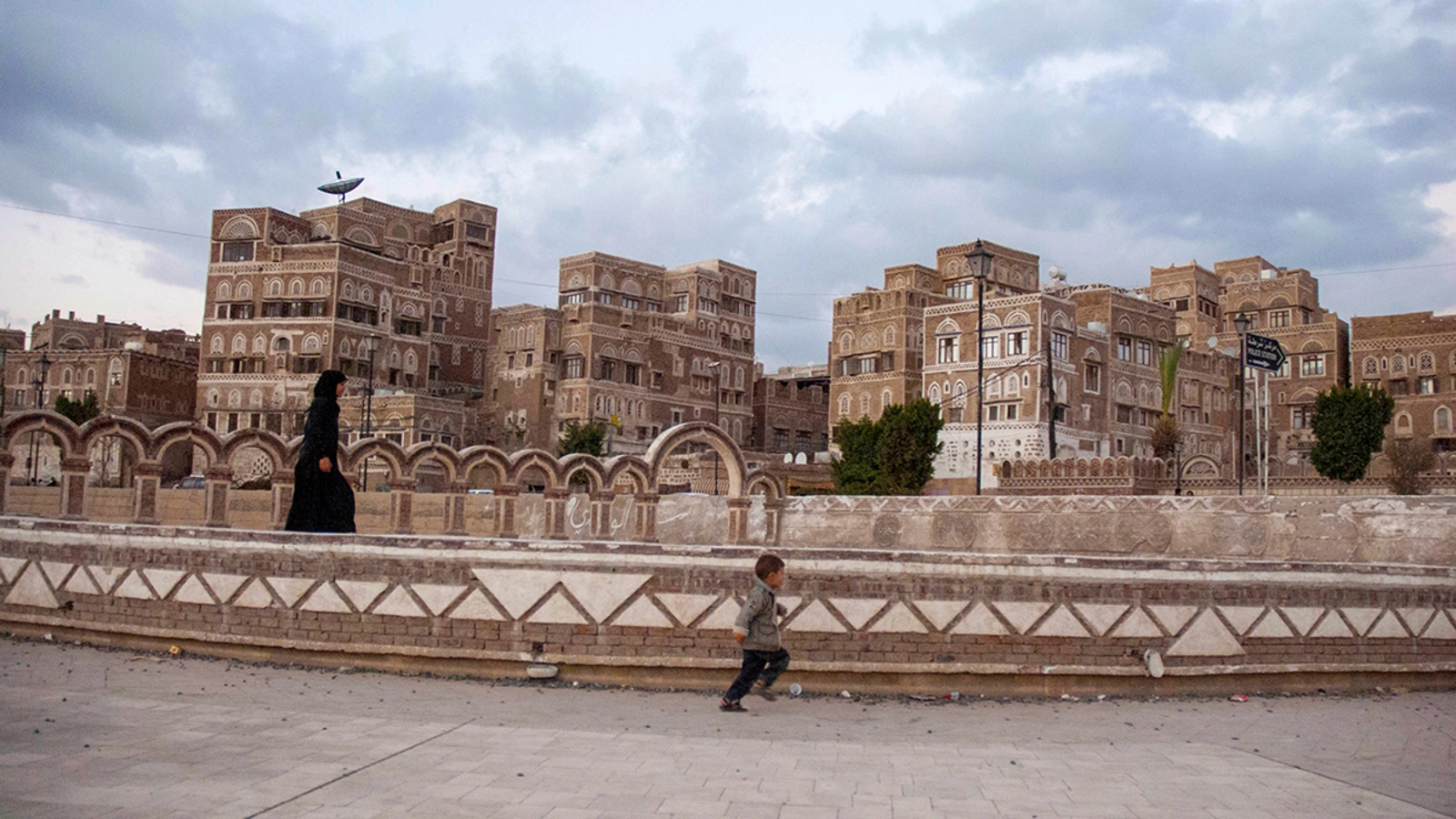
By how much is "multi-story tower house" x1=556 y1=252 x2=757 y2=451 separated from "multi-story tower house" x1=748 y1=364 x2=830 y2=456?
2802 mm

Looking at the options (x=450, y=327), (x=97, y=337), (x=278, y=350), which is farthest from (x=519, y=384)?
(x=97, y=337)

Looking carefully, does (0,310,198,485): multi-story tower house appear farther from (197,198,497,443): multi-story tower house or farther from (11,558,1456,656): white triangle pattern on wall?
A: (11,558,1456,656): white triangle pattern on wall

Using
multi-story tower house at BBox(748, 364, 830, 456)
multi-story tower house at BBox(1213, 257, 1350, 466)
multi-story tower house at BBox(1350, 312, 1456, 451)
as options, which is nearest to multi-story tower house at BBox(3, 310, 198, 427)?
multi-story tower house at BBox(748, 364, 830, 456)

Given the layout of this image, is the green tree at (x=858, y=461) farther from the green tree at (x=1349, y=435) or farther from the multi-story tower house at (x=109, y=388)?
the multi-story tower house at (x=109, y=388)

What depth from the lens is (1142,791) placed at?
724cm

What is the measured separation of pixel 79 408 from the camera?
62656 millimetres

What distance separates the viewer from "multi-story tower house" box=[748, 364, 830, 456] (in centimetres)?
8269

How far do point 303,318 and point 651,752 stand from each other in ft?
207

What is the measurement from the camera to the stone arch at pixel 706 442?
21031 mm

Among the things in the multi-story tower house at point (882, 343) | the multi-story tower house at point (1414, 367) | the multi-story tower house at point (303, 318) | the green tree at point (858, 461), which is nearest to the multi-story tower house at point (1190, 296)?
the multi-story tower house at point (1414, 367)

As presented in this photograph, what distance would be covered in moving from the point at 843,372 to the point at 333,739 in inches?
2515

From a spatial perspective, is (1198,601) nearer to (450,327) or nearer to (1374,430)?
(1374,430)

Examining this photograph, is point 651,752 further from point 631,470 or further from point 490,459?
point 490,459

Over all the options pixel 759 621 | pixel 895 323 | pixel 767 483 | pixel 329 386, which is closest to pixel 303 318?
pixel 895 323
